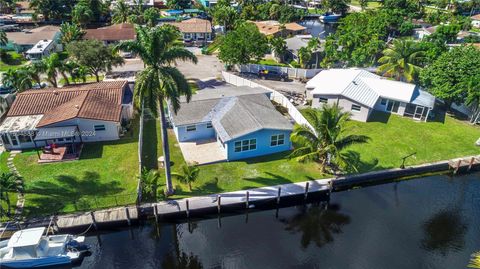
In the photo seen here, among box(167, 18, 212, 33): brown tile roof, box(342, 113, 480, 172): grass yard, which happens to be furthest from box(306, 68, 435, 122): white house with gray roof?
box(167, 18, 212, 33): brown tile roof

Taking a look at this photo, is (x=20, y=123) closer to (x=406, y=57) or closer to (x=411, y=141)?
(x=411, y=141)

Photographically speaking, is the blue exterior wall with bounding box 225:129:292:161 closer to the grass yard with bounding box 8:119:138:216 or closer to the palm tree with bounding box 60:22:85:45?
the grass yard with bounding box 8:119:138:216

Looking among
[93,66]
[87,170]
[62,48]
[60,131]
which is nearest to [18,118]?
[60,131]

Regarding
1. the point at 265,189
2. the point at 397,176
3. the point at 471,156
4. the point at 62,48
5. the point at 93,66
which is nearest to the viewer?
the point at 265,189

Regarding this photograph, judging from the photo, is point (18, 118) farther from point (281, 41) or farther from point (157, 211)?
point (281, 41)

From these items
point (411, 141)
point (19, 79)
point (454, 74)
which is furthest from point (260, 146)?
point (19, 79)

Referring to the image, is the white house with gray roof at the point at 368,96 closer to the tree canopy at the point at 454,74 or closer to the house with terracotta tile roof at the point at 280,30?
the tree canopy at the point at 454,74

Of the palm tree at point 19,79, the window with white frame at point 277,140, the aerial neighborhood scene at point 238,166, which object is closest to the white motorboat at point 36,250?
the aerial neighborhood scene at point 238,166
